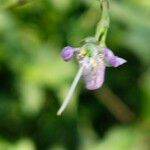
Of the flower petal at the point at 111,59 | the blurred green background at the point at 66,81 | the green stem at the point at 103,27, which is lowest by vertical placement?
the blurred green background at the point at 66,81

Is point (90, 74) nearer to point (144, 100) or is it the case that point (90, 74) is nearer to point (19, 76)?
point (19, 76)

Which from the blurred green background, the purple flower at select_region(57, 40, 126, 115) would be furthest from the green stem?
the blurred green background

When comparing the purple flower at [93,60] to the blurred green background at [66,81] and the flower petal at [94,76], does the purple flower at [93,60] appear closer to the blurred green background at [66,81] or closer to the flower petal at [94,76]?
the flower petal at [94,76]

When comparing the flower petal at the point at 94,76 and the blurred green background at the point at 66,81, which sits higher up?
the flower petal at the point at 94,76

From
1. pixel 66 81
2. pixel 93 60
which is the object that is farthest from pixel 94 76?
pixel 66 81

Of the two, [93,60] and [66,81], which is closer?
[93,60]

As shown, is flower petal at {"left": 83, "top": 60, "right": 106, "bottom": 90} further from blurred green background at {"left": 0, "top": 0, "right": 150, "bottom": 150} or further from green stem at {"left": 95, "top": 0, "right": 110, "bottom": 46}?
blurred green background at {"left": 0, "top": 0, "right": 150, "bottom": 150}

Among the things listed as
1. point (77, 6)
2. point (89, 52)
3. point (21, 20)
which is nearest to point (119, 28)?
point (77, 6)

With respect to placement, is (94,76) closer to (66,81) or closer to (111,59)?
(111,59)

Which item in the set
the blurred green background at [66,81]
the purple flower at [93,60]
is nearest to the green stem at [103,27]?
the purple flower at [93,60]
